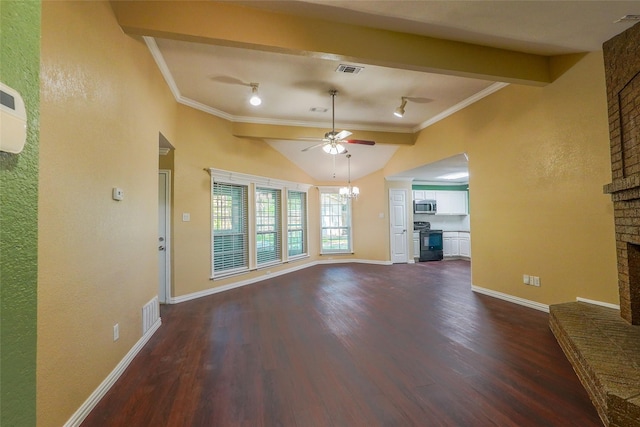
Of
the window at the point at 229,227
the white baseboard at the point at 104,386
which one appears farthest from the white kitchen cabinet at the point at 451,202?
the white baseboard at the point at 104,386

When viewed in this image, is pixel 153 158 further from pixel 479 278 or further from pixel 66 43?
pixel 479 278

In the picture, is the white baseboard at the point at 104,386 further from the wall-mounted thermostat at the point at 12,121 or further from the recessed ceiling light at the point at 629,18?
the recessed ceiling light at the point at 629,18

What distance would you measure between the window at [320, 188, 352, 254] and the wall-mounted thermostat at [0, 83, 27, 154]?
7418 mm

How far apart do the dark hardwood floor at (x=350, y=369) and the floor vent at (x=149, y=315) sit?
6.1 inches

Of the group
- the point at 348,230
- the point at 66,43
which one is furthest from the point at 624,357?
the point at 348,230

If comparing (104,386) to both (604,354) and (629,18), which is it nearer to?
(604,354)

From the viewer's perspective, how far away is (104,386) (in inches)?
81.5

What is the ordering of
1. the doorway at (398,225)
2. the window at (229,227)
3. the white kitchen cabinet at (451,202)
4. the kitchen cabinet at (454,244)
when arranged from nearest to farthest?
the window at (229,227), the doorway at (398,225), the kitchen cabinet at (454,244), the white kitchen cabinet at (451,202)

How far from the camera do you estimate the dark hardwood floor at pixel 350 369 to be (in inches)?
70.8

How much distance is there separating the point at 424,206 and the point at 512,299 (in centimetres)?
471

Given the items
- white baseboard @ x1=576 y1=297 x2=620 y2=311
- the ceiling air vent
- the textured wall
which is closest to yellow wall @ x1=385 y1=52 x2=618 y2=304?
white baseboard @ x1=576 y1=297 x2=620 y2=311

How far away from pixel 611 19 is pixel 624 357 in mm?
2825

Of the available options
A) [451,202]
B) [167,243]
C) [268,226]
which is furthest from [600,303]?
[451,202]

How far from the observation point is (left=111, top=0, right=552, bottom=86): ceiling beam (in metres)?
2.37
